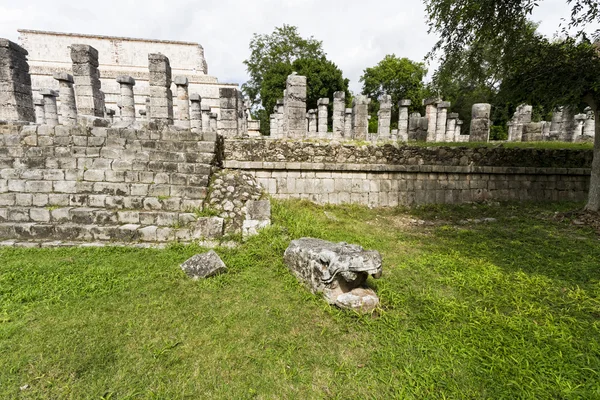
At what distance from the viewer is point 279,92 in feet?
92.4

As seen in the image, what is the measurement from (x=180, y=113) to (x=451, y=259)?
11.6 meters

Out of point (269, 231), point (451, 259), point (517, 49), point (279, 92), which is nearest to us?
point (451, 259)

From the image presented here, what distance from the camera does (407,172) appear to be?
27.5 ft

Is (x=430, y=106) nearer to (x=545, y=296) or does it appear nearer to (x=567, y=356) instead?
(x=545, y=296)

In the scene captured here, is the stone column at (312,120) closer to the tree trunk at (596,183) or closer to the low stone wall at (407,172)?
the low stone wall at (407,172)

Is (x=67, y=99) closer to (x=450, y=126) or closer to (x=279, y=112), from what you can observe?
(x=279, y=112)

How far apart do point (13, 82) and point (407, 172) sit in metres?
11.4

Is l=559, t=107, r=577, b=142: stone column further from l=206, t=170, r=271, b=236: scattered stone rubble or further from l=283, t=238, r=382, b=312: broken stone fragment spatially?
l=283, t=238, r=382, b=312: broken stone fragment

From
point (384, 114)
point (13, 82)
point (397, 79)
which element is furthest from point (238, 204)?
point (397, 79)

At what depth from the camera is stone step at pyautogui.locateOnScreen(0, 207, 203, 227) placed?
4.93 meters

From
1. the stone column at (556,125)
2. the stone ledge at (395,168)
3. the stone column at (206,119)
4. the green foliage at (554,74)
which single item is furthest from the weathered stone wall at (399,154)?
the stone column at (206,119)

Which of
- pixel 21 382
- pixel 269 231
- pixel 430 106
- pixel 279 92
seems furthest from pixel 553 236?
pixel 279 92

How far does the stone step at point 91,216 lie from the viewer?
493 cm

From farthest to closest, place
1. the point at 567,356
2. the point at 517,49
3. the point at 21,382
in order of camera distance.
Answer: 1. the point at 517,49
2. the point at 567,356
3. the point at 21,382
